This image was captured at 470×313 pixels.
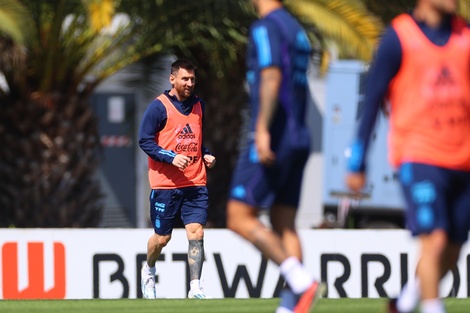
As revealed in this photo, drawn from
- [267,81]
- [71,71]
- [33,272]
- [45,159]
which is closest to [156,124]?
[33,272]

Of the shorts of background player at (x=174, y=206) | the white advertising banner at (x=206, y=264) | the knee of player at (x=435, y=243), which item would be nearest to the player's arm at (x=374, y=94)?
the knee of player at (x=435, y=243)

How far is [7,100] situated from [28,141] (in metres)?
0.59

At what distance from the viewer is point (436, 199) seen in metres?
5.73

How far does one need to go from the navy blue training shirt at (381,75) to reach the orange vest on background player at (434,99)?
0.03 meters

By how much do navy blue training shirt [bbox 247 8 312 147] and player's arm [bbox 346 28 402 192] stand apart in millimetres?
624

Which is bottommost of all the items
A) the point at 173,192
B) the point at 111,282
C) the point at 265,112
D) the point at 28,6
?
the point at 111,282

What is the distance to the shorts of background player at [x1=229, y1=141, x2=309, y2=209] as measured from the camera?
6.46 meters

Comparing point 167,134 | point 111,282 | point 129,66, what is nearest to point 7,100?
point 129,66

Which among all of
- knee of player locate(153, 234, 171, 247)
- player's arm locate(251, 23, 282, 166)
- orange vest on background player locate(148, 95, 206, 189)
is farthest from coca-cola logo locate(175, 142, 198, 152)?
player's arm locate(251, 23, 282, 166)

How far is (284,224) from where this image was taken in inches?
261

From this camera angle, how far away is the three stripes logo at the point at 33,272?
1220 cm

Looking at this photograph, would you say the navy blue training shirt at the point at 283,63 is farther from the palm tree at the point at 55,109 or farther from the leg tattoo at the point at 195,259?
the palm tree at the point at 55,109

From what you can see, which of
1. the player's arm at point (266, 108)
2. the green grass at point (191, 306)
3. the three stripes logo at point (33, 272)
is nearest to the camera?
the player's arm at point (266, 108)

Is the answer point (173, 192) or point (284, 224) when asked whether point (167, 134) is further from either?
point (284, 224)
